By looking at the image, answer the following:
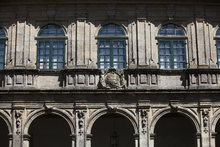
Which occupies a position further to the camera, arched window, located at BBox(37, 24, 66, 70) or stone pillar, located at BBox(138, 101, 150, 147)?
arched window, located at BBox(37, 24, 66, 70)

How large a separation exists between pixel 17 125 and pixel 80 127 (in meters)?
2.64

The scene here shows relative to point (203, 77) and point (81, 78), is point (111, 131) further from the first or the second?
point (203, 77)

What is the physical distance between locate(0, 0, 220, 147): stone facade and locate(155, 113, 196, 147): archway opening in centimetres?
278

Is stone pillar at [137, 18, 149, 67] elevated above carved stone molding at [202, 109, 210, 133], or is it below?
above

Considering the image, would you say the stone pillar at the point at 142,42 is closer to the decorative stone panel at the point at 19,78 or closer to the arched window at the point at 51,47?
the arched window at the point at 51,47

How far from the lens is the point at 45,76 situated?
21.7 meters

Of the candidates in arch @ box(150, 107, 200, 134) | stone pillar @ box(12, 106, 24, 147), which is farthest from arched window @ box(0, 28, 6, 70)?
arch @ box(150, 107, 200, 134)

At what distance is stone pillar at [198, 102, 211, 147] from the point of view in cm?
2081

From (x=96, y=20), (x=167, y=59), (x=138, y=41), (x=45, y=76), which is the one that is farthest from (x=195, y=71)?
(x=45, y=76)

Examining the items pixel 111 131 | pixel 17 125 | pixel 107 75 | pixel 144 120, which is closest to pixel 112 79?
pixel 107 75

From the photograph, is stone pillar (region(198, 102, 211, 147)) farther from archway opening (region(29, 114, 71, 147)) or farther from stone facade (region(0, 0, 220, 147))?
archway opening (region(29, 114, 71, 147))

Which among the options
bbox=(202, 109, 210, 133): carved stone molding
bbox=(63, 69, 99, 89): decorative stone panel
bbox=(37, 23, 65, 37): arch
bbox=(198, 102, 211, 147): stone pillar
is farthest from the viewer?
bbox=(37, 23, 65, 37): arch

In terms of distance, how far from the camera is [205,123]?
69.1 ft

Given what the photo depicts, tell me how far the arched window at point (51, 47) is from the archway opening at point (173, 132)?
582 cm
